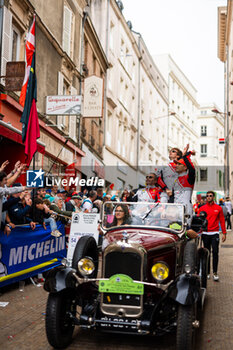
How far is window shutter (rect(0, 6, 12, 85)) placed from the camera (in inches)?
481

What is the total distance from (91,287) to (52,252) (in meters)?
4.18

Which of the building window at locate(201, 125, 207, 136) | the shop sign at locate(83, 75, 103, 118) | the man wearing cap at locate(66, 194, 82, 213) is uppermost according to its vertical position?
the building window at locate(201, 125, 207, 136)

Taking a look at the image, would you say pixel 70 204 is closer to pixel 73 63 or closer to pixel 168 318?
pixel 168 318

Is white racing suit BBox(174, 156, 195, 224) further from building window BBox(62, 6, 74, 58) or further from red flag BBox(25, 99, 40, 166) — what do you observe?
building window BBox(62, 6, 74, 58)

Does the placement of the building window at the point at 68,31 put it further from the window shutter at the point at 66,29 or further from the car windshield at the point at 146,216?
the car windshield at the point at 146,216

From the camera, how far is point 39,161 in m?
15.5

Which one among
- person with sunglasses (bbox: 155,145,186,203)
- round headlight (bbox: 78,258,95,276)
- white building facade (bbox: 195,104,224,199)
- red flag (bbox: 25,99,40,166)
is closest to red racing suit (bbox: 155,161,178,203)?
person with sunglasses (bbox: 155,145,186,203)

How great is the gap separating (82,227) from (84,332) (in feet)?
12.4

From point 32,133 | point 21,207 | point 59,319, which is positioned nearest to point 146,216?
point 59,319

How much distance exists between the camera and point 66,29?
62.0 ft

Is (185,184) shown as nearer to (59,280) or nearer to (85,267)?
(85,267)

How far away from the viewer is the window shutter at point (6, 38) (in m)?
12.2

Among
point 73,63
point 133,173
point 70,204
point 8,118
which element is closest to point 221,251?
point 70,204

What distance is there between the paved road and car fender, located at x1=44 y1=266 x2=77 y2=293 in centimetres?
68
